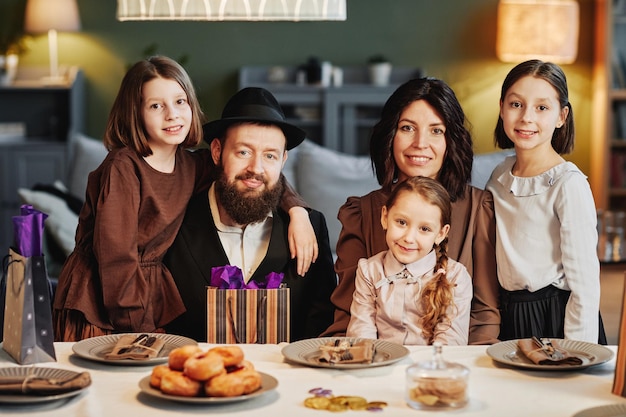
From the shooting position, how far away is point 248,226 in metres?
2.65

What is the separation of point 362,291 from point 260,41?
5.11 meters

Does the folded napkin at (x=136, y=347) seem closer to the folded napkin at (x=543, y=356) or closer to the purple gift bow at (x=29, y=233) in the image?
the purple gift bow at (x=29, y=233)

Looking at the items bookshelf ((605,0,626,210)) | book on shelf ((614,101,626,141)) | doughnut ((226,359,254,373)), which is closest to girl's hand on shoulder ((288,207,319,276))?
doughnut ((226,359,254,373))

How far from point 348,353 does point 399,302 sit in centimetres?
41

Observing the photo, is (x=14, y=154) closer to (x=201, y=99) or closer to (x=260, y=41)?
(x=201, y=99)

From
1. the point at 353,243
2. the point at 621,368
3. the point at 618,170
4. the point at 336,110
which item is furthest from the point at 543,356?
the point at 618,170

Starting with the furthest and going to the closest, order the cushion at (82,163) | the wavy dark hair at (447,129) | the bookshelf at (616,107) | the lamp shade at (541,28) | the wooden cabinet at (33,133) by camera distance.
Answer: the bookshelf at (616,107)
the lamp shade at (541,28)
the wooden cabinet at (33,133)
the cushion at (82,163)
the wavy dark hair at (447,129)

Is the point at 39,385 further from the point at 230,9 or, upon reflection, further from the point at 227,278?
the point at 230,9

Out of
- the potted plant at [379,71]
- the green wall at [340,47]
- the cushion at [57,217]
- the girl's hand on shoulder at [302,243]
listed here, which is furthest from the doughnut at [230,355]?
the green wall at [340,47]

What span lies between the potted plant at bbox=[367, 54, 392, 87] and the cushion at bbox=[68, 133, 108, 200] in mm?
2662

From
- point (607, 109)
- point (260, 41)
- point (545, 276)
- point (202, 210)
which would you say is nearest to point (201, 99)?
point (260, 41)

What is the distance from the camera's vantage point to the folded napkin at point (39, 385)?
165 centimetres

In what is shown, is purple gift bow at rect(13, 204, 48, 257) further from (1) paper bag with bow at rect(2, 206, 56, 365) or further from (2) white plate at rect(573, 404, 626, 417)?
(2) white plate at rect(573, 404, 626, 417)

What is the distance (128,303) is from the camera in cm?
242
